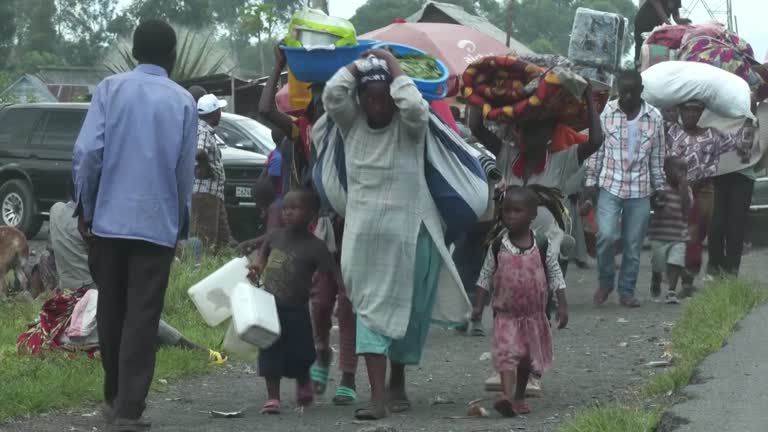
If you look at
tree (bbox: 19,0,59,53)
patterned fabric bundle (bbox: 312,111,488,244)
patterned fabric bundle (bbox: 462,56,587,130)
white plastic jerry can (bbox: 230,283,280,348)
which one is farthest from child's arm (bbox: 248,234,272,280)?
tree (bbox: 19,0,59,53)

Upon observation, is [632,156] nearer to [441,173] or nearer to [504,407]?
[441,173]

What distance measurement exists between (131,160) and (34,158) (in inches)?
561

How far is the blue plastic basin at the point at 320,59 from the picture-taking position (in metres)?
7.79

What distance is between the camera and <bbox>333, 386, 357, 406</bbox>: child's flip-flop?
26.5 feet

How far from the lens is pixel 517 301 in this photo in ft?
25.0

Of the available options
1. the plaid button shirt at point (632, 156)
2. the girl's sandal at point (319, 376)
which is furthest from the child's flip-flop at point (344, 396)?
the plaid button shirt at point (632, 156)

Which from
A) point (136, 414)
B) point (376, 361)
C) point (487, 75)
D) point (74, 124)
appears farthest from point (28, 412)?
point (74, 124)

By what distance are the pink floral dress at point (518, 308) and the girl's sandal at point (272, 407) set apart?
42.1 inches

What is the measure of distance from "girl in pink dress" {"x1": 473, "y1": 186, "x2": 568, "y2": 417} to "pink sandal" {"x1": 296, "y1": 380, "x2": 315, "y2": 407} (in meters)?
0.90

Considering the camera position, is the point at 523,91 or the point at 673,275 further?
the point at 673,275

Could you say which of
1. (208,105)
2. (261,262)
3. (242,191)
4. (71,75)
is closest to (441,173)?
(261,262)

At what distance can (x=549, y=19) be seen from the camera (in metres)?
90.0

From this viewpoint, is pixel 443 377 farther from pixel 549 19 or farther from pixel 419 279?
pixel 549 19

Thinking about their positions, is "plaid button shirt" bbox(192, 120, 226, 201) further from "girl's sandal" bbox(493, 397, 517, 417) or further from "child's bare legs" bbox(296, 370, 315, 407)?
Result: "girl's sandal" bbox(493, 397, 517, 417)
